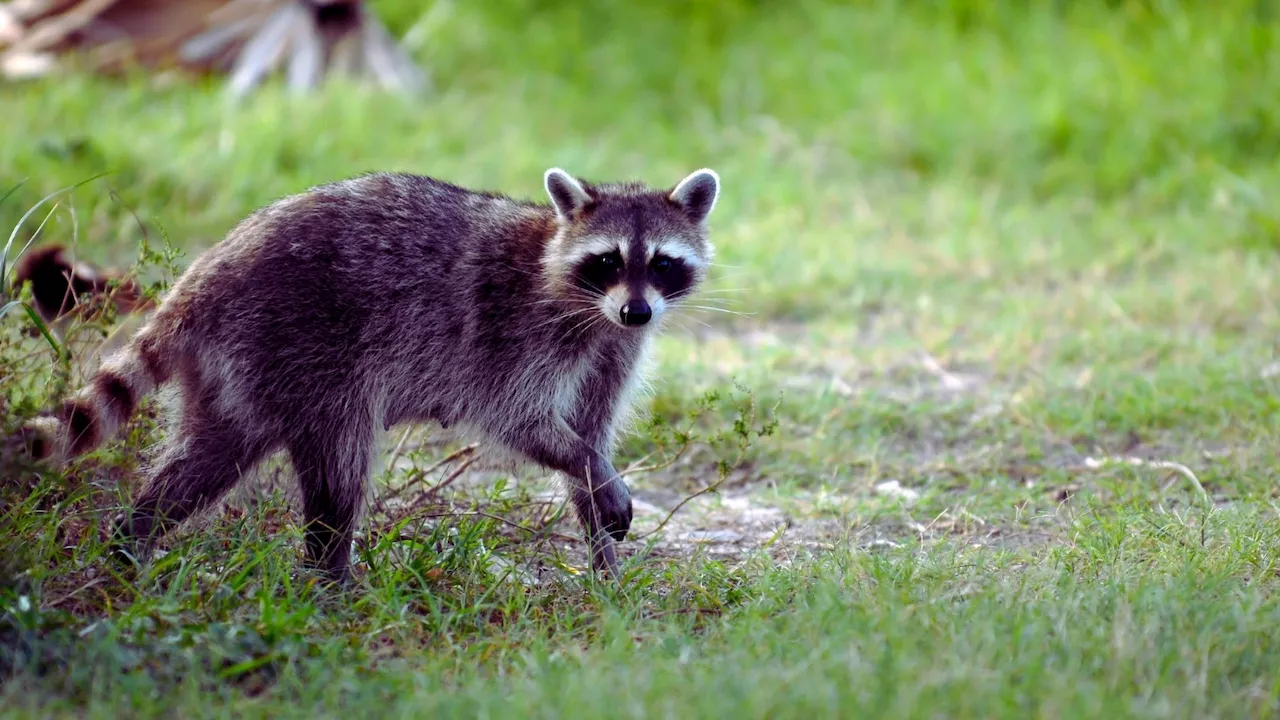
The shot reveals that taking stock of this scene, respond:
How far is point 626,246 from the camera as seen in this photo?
4227 mm

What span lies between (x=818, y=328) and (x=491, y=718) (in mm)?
4023

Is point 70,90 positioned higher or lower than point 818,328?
higher

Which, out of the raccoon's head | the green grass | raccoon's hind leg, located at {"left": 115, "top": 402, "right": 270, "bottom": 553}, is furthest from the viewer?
the raccoon's head

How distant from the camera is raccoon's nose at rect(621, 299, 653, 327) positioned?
160 inches

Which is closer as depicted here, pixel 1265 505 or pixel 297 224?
pixel 297 224

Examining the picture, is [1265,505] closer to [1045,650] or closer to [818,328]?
[1045,650]

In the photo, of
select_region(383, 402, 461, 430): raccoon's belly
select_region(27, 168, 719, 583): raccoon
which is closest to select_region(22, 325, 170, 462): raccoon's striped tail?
select_region(27, 168, 719, 583): raccoon

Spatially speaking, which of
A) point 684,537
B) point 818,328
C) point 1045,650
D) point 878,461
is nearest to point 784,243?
point 818,328

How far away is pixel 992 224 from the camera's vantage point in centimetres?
788

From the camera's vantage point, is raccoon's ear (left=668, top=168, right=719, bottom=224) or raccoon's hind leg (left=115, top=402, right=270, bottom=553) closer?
raccoon's hind leg (left=115, top=402, right=270, bottom=553)

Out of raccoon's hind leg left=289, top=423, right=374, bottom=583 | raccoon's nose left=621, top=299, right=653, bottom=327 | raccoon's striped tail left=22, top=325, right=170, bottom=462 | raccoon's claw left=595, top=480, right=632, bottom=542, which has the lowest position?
raccoon's claw left=595, top=480, right=632, bottom=542

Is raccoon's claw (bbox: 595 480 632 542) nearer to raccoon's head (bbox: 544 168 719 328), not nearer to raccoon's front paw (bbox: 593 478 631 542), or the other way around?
raccoon's front paw (bbox: 593 478 631 542)

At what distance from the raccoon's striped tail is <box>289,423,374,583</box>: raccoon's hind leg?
431 millimetres

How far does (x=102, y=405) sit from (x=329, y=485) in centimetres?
63
